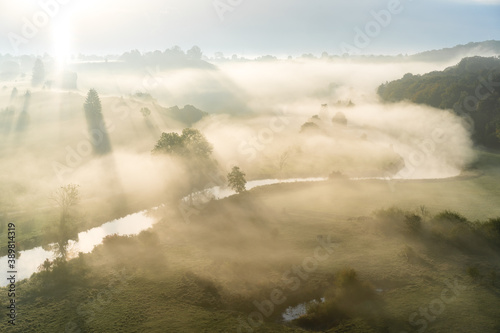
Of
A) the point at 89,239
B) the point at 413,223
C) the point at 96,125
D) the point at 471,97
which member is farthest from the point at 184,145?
the point at 471,97

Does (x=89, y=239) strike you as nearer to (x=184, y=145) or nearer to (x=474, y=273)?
(x=184, y=145)

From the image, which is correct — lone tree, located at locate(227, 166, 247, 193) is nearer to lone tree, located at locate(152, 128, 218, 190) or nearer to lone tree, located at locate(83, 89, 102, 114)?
lone tree, located at locate(152, 128, 218, 190)

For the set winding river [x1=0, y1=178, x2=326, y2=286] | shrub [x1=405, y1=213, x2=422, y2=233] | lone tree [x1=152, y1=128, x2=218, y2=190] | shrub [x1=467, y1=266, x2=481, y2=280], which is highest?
lone tree [x1=152, y1=128, x2=218, y2=190]

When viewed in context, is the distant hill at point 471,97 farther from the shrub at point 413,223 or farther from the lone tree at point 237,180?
the lone tree at point 237,180

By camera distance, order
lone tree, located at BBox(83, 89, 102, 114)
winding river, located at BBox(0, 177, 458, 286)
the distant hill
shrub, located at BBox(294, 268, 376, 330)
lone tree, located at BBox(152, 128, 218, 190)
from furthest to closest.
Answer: lone tree, located at BBox(83, 89, 102, 114)
the distant hill
lone tree, located at BBox(152, 128, 218, 190)
winding river, located at BBox(0, 177, 458, 286)
shrub, located at BBox(294, 268, 376, 330)

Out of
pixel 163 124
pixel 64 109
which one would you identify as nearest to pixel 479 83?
pixel 163 124

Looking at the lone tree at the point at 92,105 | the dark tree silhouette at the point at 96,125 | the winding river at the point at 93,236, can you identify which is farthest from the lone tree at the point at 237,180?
the lone tree at the point at 92,105

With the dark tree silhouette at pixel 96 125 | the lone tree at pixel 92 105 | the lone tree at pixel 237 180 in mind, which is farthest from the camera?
the lone tree at pixel 92 105

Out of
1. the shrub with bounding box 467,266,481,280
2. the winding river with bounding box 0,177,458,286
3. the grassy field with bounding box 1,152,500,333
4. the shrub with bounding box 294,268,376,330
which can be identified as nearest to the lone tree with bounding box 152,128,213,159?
the winding river with bounding box 0,177,458,286

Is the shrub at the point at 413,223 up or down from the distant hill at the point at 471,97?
down
